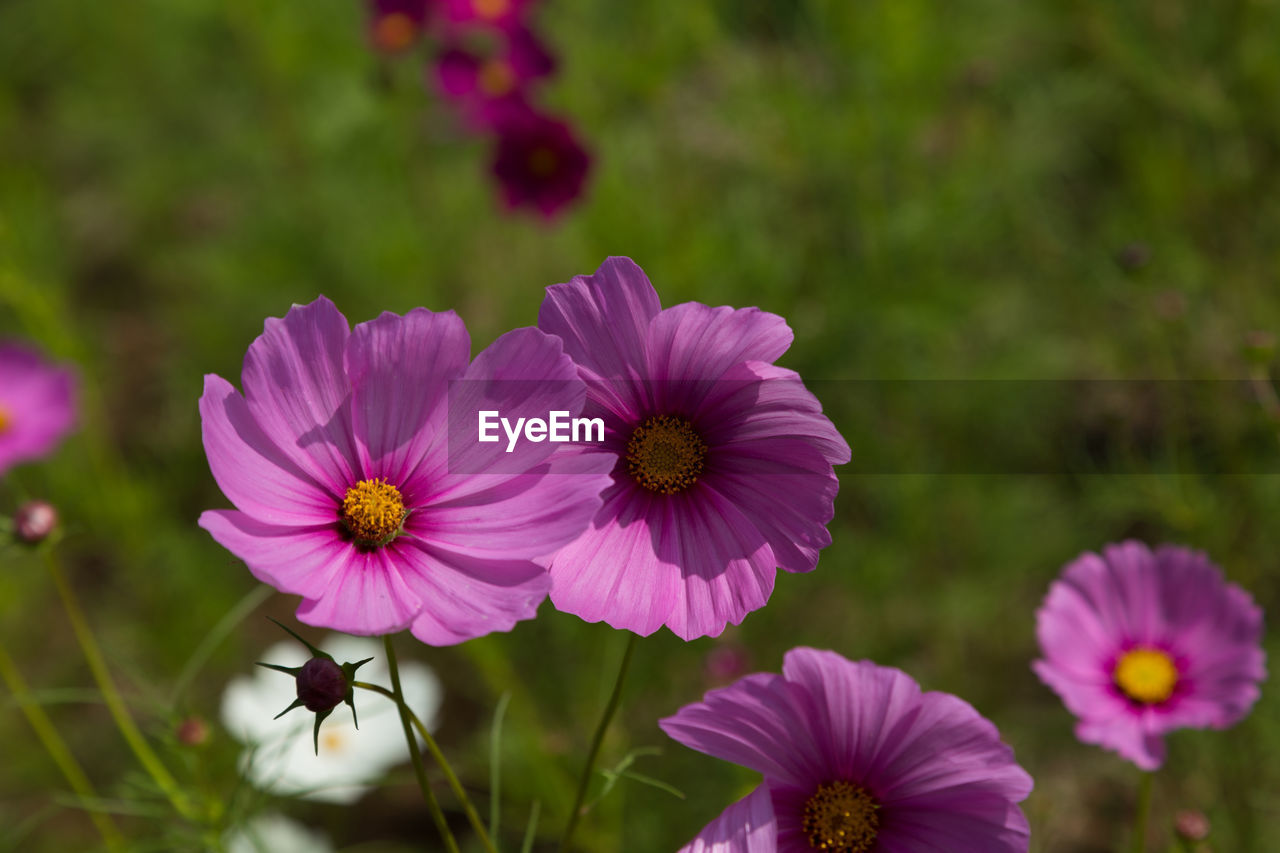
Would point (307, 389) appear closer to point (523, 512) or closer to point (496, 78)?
point (523, 512)

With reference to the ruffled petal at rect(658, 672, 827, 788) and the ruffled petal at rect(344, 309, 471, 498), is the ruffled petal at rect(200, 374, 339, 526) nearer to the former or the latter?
the ruffled petal at rect(344, 309, 471, 498)

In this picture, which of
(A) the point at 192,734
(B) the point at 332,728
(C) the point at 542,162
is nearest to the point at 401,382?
(A) the point at 192,734

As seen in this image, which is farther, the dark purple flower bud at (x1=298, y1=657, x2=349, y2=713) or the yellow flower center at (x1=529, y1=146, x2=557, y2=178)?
the yellow flower center at (x1=529, y1=146, x2=557, y2=178)

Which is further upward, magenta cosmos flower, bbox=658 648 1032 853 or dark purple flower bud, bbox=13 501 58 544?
dark purple flower bud, bbox=13 501 58 544

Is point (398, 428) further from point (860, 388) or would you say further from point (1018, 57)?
point (1018, 57)

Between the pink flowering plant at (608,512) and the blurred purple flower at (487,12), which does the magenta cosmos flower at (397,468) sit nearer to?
the pink flowering plant at (608,512)

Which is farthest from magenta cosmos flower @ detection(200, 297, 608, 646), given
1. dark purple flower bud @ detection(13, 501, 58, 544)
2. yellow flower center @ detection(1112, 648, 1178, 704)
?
yellow flower center @ detection(1112, 648, 1178, 704)
